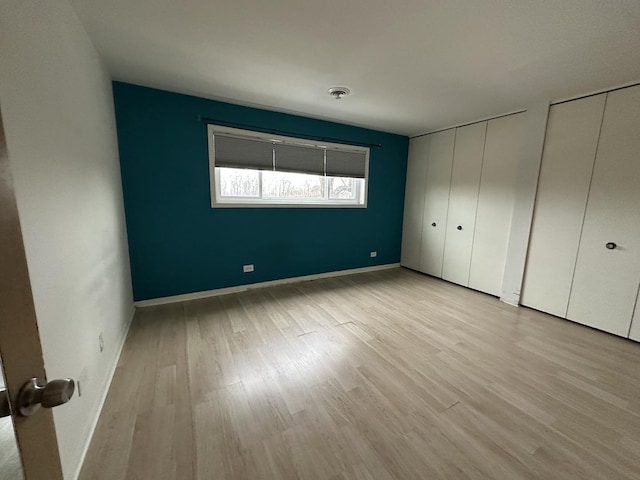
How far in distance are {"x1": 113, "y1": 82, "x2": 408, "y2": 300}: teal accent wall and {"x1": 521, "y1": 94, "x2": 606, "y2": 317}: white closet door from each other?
224 centimetres

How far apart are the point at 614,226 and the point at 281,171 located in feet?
11.8

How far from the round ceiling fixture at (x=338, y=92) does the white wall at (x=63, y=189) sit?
1944 mm

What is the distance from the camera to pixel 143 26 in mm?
1722

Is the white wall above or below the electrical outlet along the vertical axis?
above

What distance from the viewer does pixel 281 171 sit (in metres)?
3.50

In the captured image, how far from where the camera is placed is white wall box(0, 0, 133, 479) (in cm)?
98

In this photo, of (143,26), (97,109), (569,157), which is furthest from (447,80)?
(97,109)

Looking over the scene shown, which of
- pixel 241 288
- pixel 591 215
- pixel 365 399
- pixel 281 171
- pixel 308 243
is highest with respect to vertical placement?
pixel 281 171

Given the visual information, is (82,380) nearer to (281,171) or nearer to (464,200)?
(281,171)

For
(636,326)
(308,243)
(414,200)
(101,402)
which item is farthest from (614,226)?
(101,402)

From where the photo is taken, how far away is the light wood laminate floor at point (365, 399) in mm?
1295

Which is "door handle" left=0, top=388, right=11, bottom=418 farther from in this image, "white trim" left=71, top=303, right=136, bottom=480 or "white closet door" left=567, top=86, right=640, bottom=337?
"white closet door" left=567, top=86, right=640, bottom=337

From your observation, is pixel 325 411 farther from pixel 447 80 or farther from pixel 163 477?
pixel 447 80

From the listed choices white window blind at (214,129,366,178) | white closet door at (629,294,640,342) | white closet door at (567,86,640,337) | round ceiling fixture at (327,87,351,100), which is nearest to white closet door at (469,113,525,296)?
white closet door at (567,86,640,337)
